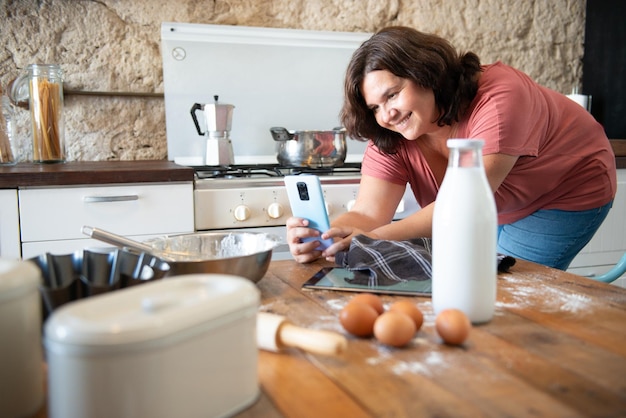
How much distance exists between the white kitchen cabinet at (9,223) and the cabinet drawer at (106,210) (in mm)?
17

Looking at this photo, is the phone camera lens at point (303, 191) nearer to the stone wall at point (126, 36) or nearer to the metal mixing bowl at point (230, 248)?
the metal mixing bowl at point (230, 248)

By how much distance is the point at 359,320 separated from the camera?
2.50 ft

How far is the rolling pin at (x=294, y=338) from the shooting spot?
2.11 ft

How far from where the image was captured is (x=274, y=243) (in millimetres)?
1040

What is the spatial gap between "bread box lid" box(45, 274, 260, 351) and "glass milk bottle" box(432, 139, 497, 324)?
0.32 m

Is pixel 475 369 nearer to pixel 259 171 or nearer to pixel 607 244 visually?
pixel 259 171

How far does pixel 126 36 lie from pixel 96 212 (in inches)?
36.8

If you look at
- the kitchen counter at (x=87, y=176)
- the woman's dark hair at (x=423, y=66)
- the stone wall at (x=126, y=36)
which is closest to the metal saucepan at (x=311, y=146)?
the kitchen counter at (x=87, y=176)

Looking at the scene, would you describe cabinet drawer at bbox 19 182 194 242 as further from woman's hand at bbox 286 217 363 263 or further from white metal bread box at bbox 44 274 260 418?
white metal bread box at bbox 44 274 260 418

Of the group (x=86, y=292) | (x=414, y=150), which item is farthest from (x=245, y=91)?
(x=86, y=292)

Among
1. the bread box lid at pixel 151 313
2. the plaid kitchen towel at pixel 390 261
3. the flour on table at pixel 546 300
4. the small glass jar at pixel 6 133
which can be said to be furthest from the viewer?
the small glass jar at pixel 6 133

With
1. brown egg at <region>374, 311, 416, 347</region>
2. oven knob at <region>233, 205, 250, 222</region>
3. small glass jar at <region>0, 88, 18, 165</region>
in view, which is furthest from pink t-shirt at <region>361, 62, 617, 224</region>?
small glass jar at <region>0, 88, 18, 165</region>

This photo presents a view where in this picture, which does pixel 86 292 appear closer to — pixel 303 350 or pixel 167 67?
pixel 303 350

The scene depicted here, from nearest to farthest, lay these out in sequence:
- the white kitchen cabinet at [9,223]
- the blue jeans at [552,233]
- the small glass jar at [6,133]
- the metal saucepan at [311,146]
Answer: the blue jeans at [552,233]
the white kitchen cabinet at [9,223]
the small glass jar at [6,133]
the metal saucepan at [311,146]
